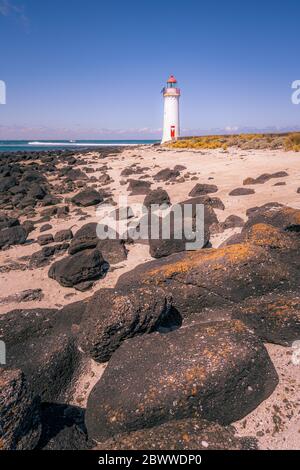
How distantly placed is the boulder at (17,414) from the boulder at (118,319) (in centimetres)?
84

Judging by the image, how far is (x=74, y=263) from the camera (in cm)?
548

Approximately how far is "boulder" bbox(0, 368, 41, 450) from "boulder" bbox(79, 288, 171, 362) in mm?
844

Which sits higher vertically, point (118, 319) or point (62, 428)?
point (118, 319)

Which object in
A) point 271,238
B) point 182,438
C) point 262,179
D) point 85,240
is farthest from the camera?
point 262,179

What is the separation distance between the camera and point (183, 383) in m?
2.60

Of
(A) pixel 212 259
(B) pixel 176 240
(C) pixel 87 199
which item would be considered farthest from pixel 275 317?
(C) pixel 87 199

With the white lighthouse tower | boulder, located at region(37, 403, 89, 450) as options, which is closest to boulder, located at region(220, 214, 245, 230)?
boulder, located at region(37, 403, 89, 450)

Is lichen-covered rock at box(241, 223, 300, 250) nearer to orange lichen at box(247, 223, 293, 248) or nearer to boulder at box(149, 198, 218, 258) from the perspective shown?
orange lichen at box(247, 223, 293, 248)

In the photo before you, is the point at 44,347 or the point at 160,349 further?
the point at 44,347

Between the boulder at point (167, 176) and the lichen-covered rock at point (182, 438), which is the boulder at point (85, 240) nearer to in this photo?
the lichen-covered rock at point (182, 438)

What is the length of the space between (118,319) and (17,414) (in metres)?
1.18

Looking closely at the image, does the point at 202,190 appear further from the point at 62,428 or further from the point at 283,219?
the point at 62,428

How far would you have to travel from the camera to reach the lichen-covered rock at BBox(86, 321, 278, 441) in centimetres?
253

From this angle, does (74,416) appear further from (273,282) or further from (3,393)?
(273,282)
